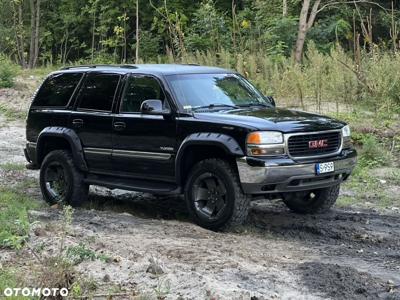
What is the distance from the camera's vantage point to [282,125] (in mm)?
7477

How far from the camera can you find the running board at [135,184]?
27.0 ft

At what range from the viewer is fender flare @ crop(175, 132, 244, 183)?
7.43 metres

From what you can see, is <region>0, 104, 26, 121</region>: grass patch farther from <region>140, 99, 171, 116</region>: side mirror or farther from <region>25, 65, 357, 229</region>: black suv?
<region>140, 99, 171, 116</region>: side mirror

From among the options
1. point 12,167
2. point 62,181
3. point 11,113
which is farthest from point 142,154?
point 11,113

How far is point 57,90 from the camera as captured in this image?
9781 millimetres

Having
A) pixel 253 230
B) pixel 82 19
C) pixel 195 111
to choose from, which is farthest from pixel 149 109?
pixel 82 19

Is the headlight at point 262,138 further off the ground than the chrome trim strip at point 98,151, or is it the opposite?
the headlight at point 262,138

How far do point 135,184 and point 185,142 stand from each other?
1.12 m

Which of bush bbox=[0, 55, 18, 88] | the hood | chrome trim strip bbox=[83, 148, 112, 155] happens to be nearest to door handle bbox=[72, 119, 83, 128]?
chrome trim strip bbox=[83, 148, 112, 155]

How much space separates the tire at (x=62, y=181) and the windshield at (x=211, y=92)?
2.00 meters

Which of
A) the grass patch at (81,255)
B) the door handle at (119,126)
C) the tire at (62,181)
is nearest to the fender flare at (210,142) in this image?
the door handle at (119,126)

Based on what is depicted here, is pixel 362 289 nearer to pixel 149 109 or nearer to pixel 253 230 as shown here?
pixel 253 230

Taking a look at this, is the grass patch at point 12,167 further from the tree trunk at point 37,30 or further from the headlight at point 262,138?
the tree trunk at point 37,30

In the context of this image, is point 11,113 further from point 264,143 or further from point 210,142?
point 264,143
